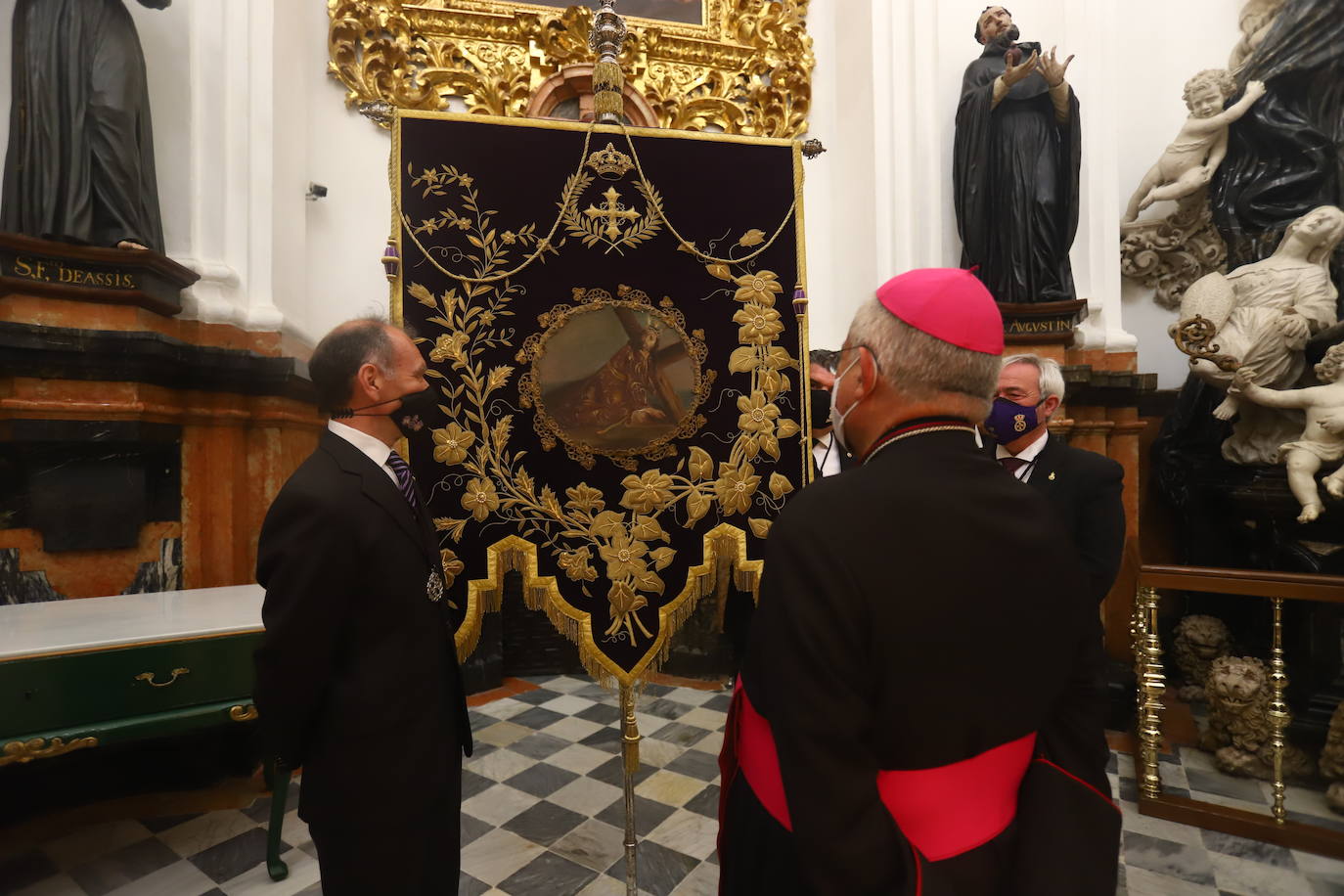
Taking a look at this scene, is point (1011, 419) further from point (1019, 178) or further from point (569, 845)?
point (569, 845)

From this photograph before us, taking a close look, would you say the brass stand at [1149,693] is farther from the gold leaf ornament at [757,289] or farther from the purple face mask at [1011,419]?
the gold leaf ornament at [757,289]

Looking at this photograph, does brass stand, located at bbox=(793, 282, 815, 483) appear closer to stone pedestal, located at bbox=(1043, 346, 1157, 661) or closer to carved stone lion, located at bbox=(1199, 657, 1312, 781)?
stone pedestal, located at bbox=(1043, 346, 1157, 661)

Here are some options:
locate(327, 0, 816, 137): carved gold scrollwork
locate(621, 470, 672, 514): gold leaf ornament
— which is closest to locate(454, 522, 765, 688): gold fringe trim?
locate(621, 470, 672, 514): gold leaf ornament

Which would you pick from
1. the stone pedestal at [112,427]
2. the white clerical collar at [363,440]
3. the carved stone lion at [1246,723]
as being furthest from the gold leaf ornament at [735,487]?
the carved stone lion at [1246,723]

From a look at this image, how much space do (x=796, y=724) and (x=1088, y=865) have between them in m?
0.60

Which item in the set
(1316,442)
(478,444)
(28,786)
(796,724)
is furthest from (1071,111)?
(28,786)

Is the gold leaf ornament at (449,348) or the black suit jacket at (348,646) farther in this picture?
the gold leaf ornament at (449,348)

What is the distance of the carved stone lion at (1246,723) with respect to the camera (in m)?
3.12

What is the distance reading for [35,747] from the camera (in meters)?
1.96

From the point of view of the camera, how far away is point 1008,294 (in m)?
3.94

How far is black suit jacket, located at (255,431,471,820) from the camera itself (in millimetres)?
1399

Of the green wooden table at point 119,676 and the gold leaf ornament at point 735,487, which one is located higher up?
the gold leaf ornament at point 735,487

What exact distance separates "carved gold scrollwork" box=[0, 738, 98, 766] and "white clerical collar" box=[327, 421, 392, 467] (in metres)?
1.42

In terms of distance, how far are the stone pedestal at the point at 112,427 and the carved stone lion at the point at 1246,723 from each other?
5058 millimetres
